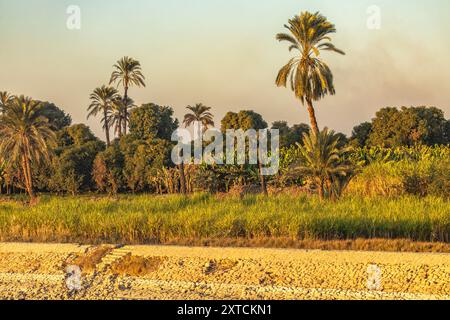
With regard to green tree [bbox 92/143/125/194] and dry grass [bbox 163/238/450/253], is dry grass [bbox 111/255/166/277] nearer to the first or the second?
dry grass [bbox 163/238/450/253]

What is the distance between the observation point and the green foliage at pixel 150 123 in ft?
137

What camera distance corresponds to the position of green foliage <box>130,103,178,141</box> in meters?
41.8

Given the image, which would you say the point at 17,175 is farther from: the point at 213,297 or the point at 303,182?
the point at 213,297

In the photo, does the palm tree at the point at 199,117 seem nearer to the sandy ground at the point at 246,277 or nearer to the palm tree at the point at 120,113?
the palm tree at the point at 120,113

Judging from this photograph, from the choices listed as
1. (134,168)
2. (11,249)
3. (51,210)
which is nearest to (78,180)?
(134,168)

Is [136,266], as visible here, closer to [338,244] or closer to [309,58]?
[338,244]

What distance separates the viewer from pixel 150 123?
1649 inches

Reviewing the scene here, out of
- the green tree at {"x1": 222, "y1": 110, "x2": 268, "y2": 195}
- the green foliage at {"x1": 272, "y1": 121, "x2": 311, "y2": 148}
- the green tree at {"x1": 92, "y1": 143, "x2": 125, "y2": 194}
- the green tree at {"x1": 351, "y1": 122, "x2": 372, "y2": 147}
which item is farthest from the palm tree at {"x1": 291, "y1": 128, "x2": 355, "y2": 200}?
the green tree at {"x1": 351, "y1": 122, "x2": 372, "y2": 147}

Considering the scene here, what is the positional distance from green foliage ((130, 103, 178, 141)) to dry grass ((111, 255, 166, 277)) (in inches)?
1342

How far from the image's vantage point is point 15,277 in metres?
7.16

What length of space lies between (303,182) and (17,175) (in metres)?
21.2

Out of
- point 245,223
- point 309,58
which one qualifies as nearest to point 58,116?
point 309,58
